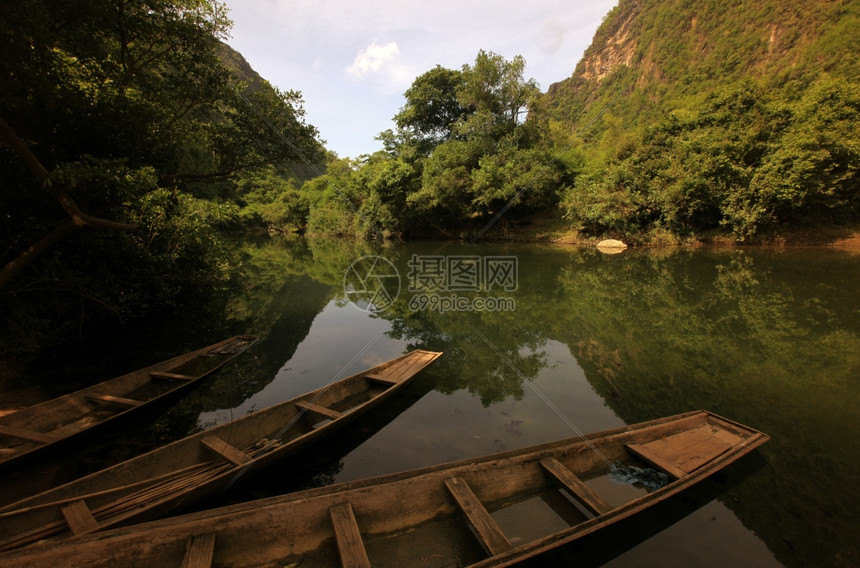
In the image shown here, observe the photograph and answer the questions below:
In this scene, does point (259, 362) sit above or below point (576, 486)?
below

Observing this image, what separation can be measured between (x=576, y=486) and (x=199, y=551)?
2799 mm

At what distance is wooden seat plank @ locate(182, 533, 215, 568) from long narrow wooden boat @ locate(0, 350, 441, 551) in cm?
91

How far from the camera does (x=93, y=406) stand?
5238 millimetres

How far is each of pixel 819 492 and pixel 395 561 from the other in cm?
406

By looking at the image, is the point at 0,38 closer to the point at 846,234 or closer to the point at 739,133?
the point at 739,133

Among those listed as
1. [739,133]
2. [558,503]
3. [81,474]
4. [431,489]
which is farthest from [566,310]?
[739,133]

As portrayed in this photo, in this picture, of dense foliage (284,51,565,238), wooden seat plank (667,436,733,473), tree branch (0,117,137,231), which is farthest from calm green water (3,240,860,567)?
dense foliage (284,51,565,238)

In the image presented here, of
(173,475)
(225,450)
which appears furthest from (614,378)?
(173,475)

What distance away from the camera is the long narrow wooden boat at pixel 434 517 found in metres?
2.37

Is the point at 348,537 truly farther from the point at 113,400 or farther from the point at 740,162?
the point at 740,162

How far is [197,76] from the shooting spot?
855cm

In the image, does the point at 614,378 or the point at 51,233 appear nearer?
the point at 51,233

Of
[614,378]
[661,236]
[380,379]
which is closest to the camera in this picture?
[380,379]

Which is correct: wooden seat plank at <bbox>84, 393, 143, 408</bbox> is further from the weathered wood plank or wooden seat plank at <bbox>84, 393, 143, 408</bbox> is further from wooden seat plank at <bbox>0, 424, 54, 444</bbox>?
the weathered wood plank
